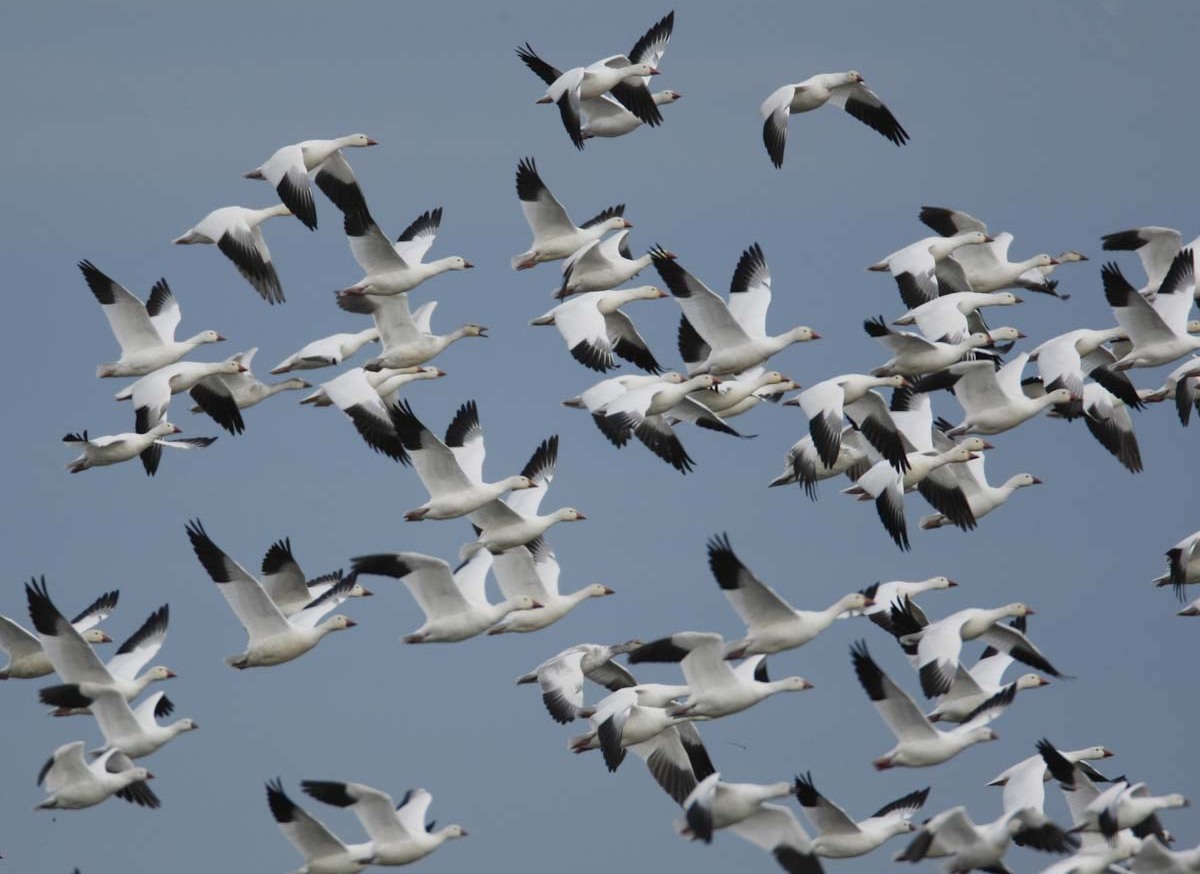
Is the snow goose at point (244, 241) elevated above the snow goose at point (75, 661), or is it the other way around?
the snow goose at point (244, 241)

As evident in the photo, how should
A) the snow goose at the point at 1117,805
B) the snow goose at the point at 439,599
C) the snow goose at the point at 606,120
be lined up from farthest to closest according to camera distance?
the snow goose at the point at 606,120, the snow goose at the point at 439,599, the snow goose at the point at 1117,805

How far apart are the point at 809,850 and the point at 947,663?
99.8 inches

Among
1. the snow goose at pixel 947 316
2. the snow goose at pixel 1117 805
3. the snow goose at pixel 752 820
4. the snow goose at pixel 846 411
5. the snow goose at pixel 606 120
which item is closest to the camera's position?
the snow goose at pixel 752 820

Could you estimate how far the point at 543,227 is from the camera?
22.9 metres

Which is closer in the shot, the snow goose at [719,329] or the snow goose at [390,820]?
the snow goose at [390,820]

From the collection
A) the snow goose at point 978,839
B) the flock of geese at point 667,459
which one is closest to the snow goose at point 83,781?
the flock of geese at point 667,459

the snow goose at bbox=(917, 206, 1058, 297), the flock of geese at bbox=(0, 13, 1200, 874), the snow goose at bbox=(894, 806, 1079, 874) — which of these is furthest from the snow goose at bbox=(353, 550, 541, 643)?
the snow goose at bbox=(917, 206, 1058, 297)

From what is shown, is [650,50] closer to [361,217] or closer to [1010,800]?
[361,217]

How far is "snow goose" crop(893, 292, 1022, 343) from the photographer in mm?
22203

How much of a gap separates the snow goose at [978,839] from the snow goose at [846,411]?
3760 mm

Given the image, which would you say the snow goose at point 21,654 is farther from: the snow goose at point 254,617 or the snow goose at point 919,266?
the snow goose at point 919,266

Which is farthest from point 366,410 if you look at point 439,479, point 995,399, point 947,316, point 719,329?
point 995,399

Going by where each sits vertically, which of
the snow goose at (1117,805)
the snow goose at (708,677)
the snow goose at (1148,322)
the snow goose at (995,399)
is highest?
the snow goose at (1148,322)

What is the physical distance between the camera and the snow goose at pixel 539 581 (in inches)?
883
